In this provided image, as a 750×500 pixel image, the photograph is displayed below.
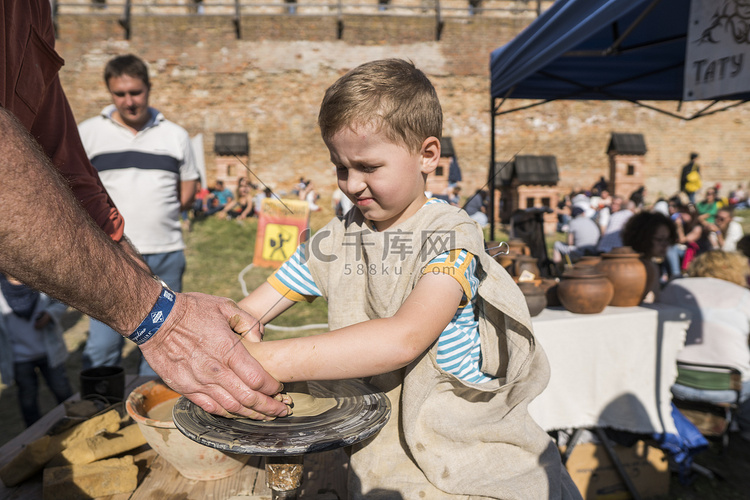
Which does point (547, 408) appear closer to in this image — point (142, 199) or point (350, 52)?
point (142, 199)

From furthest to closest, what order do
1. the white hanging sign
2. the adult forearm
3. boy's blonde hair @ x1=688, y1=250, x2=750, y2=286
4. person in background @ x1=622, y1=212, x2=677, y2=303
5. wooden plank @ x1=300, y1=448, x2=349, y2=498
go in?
person in background @ x1=622, y1=212, x2=677, y2=303
boy's blonde hair @ x1=688, y1=250, x2=750, y2=286
the white hanging sign
wooden plank @ x1=300, y1=448, x2=349, y2=498
the adult forearm

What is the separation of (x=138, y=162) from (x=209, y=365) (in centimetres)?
267

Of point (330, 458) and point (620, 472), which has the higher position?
point (330, 458)

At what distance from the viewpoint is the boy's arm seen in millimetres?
1105

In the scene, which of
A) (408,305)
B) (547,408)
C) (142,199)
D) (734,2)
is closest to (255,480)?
(408,305)

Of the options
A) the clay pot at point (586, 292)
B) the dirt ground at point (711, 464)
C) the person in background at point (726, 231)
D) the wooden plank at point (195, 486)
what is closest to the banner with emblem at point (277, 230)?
the dirt ground at point (711, 464)

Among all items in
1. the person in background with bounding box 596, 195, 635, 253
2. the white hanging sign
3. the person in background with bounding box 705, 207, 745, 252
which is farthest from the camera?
the person in background with bounding box 705, 207, 745, 252

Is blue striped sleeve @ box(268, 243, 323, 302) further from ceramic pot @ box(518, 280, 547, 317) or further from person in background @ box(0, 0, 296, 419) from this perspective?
ceramic pot @ box(518, 280, 547, 317)

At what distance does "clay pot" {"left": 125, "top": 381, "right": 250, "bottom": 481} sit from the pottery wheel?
5.0 inches

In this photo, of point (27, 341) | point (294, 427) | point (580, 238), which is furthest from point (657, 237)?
point (27, 341)

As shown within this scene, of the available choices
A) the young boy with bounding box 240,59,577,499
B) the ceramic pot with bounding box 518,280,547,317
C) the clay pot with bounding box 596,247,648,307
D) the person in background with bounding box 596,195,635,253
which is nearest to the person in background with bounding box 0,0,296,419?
the young boy with bounding box 240,59,577,499

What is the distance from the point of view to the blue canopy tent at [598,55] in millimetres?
3303

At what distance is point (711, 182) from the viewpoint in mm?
17688

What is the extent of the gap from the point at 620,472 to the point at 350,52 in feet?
51.8
